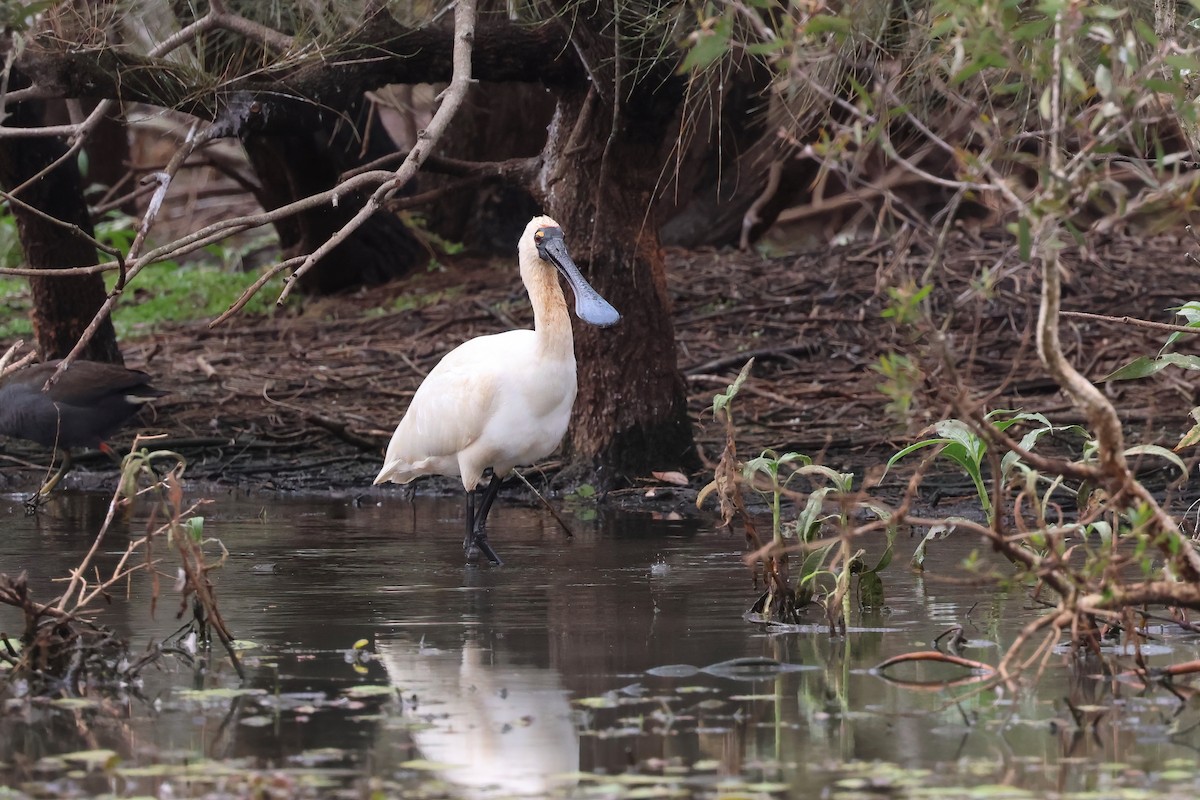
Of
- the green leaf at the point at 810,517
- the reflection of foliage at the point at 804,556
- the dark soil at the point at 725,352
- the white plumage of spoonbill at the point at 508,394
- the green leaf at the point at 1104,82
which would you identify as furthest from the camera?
the dark soil at the point at 725,352

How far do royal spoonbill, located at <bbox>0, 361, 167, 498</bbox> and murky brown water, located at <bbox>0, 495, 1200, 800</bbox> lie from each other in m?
3.19

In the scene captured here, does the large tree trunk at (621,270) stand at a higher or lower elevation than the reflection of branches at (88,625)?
higher

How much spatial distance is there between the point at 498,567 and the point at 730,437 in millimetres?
2056

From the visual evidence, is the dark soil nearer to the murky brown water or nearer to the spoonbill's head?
the spoonbill's head

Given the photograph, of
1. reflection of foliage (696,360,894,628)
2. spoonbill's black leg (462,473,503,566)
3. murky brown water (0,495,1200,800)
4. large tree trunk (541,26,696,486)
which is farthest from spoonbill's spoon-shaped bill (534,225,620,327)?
reflection of foliage (696,360,894,628)

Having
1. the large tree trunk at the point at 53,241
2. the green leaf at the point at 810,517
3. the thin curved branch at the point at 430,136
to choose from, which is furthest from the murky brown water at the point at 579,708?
the large tree trunk at the point at 53,241

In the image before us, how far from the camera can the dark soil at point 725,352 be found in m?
11.0

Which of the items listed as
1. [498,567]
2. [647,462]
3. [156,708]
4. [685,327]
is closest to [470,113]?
[685,327]

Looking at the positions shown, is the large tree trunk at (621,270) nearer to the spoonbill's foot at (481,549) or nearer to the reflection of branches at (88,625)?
the spoonbill's foot at (481,549)

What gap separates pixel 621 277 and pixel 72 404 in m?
3.41

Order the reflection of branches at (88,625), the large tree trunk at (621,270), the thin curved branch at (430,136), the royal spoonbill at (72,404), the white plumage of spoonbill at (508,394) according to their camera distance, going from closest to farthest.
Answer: the reflection of branches at (88,625) → the thin curved branch at (430,136) → the white plumage of spoonbill at (508,394) → the large tree trunk at (621,270) → the royal spoonbill at (72,404)

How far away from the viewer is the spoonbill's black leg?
7984mm

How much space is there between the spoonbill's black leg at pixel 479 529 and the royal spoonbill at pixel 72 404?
9.86 feet

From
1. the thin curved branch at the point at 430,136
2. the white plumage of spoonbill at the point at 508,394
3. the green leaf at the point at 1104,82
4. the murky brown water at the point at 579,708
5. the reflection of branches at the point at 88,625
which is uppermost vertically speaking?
the thin curved branch at the point at 430,136
